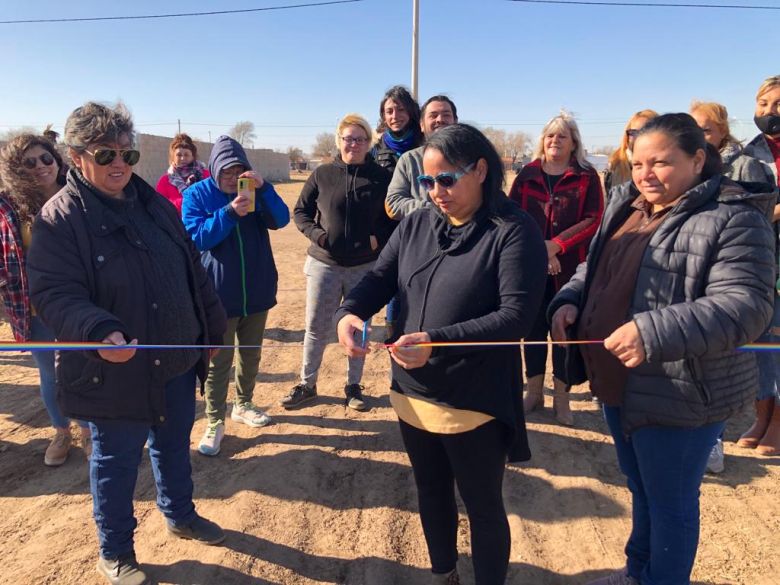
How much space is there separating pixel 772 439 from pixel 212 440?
155 inches

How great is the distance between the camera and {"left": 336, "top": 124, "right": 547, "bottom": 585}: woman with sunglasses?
75.4 inches

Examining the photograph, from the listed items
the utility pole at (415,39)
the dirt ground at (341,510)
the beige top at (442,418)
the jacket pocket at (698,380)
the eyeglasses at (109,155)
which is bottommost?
the dirt ground at (341,510)

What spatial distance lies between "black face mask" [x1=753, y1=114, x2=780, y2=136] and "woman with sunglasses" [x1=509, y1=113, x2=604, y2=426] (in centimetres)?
101

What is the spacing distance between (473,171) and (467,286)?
432 millimetres

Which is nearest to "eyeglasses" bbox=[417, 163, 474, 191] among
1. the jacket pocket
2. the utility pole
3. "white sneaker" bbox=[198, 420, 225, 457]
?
the jacket pocket

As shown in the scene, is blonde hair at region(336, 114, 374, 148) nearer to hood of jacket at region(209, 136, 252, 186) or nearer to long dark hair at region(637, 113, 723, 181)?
hood of jacket at region(209, 136, 252, 186)

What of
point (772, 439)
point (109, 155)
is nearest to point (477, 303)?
point (109, 155)

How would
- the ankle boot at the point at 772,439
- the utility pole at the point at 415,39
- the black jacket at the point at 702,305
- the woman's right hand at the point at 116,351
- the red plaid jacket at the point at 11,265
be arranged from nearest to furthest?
the black jacket at the point at 702,305 → the woman's right hand at the point at 116,351 → the red plaid jacket at the point at 11,265 → the ankle boot at the point at 772,439 → the utility pole at the point at 415,39

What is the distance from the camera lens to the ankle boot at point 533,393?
4.27 m

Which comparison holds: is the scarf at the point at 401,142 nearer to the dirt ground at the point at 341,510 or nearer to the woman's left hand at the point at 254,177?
the woman's left hand at the point at 254,177

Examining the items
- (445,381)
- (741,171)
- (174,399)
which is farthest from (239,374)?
(741,171)

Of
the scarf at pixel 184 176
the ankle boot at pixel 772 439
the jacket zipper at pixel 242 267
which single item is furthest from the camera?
the scarf at pixel 184 176

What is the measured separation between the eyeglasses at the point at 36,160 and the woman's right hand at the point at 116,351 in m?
1.88

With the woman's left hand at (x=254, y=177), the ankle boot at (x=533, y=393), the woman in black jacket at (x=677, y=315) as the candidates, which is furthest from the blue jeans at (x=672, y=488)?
the woman's left hand at (x=254, y=177)
